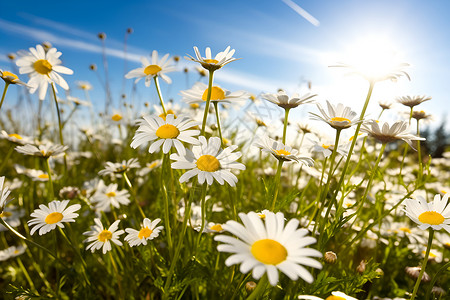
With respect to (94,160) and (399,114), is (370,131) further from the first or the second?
(94,160)

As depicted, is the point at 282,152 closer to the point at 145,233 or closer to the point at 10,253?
the point at 145,233

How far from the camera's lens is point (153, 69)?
156cm

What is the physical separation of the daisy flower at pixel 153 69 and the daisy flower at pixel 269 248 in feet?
3.31

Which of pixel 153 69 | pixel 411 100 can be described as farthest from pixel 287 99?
pixel 411 100

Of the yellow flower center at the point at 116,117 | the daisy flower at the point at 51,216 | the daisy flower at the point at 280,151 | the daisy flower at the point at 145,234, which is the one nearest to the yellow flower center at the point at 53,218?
the daisy flower at the point at 51,216

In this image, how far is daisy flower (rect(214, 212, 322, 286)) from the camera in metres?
0.71

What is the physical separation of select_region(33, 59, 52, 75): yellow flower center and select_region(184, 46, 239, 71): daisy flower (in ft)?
2.92

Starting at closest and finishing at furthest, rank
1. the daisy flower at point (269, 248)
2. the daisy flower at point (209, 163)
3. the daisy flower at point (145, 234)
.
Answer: the daisy flower at point (269, 248)
the daisy flower at point (209, 163)
the daisy flower at point (145, 234)

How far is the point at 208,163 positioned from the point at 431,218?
956mm

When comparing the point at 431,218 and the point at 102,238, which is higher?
the point at 431,218

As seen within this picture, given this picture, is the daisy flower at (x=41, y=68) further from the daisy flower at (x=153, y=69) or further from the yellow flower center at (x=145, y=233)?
the yellow flower center at (x=145, y=233)

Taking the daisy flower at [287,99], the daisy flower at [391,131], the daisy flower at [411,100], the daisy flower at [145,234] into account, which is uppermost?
the daisy flower at [411,100]

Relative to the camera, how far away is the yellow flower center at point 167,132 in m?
1.19

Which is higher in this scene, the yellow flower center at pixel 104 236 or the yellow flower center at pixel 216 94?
the yellow flower center at pixel 216 94
